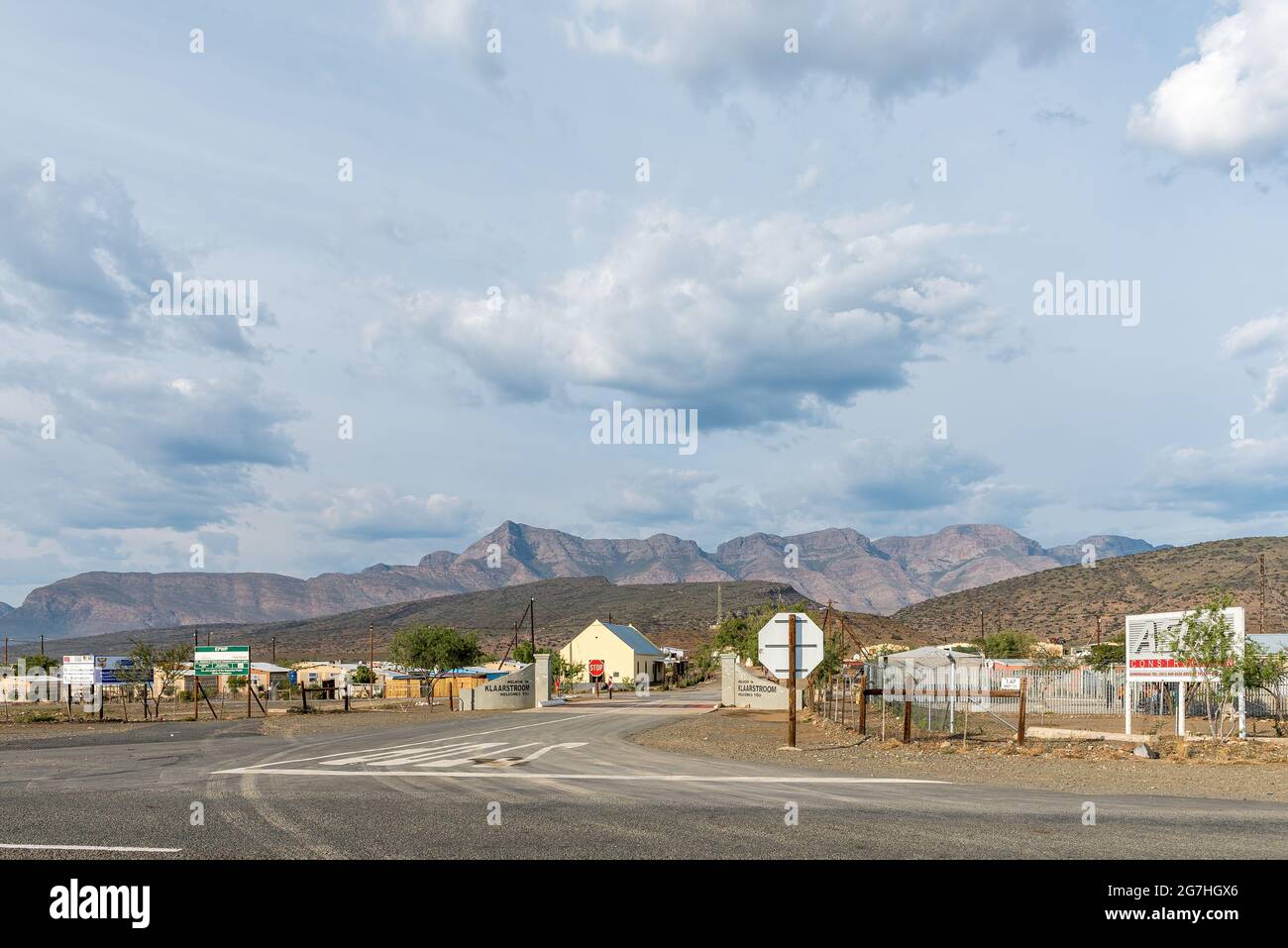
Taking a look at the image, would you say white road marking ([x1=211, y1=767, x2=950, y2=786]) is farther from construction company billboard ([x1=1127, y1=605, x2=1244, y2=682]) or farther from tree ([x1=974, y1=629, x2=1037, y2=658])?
tree ([x1=974, y1=629, x2=1037, y2=658])

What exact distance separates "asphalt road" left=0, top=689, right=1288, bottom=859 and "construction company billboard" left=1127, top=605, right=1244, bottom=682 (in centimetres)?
1409

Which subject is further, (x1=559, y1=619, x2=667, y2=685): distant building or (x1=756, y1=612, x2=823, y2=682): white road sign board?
(x1=559, y1=619, x2=667, y2=685): distant building

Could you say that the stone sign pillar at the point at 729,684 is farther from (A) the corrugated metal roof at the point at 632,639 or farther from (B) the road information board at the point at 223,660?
(A) the corrugated metal roof at the point at 632,639

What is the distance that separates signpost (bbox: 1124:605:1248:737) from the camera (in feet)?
90.7

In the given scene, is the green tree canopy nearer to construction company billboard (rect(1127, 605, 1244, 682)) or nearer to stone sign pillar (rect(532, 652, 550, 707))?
stone sign pillar (rect(532, 652, 550, 707))

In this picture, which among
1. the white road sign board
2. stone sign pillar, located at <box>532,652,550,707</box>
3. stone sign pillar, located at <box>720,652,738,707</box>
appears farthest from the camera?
stone sign pillar, located at <box>532,652,550,707</box>

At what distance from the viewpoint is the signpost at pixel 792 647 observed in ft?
83.8

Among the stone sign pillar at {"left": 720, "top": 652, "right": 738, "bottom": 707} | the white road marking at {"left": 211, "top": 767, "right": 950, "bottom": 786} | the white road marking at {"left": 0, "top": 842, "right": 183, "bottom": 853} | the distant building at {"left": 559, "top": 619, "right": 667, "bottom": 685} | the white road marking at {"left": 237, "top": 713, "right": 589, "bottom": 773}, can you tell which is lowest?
the distant building at {"left": 559, "top": 619, "right": 667, "bottom": 685}

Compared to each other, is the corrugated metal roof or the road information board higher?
the road information board

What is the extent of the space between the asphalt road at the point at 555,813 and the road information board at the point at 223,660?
3436 centimetres

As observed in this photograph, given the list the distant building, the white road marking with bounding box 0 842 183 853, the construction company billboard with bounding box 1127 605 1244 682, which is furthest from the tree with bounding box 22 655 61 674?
the white road marking with bounding box 0 842 183 853

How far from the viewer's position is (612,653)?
99.1 meters

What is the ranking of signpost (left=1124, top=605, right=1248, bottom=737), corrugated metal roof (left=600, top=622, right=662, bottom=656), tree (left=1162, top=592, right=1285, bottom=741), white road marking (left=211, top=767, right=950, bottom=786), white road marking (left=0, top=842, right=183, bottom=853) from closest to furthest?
1. white road marking (left=0, top=842, right=183, bottom=853)
2. white road marking (left=211, top=767, right=950, bottom=786)
3. tree (left=1162, top=592, right=1285, bottom=741)
4. signpost (left=1124, top=605, right=1248, bottom=737)
5. corrugated metal roof (left=600, top=622, right=662, bottom=656)
